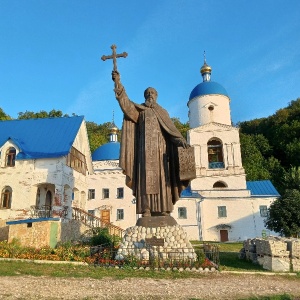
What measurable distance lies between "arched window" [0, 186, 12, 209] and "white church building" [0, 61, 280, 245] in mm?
48

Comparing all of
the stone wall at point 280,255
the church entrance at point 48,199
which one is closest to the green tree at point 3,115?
the church entrance at point 48,199

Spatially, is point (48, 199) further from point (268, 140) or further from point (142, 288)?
point (268, 140)

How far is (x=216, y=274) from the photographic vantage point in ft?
29.4

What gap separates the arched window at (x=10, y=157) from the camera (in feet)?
63.4

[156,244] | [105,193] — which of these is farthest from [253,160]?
[156,244]

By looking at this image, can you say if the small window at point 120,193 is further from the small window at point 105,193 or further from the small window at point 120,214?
the small window at point 120,214

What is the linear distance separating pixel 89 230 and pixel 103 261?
382 inches

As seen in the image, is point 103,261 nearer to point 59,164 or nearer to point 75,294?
point 75,294

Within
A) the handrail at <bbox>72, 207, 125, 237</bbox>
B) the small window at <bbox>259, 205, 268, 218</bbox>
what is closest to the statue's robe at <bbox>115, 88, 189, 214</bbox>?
the handrail at <bbox>72, 207, 125, 237</bbox>

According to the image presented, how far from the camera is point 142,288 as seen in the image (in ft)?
22.2

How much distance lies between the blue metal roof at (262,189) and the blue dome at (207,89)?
Result: 914 cm

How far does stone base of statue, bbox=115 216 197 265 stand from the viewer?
383 inches

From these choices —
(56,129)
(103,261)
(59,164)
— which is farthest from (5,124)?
(103,261)

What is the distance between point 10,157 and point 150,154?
1171 centimetres
